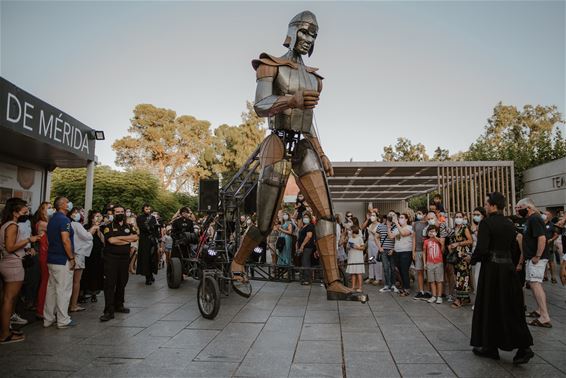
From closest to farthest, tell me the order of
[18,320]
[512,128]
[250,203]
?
[18,320] < [250,203] < [512,128]

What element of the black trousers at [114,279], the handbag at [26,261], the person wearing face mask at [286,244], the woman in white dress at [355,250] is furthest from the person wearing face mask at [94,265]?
the woman in white dress at [355,250]

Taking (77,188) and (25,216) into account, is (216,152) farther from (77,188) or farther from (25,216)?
(25,216)

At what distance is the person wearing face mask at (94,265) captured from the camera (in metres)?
7.66

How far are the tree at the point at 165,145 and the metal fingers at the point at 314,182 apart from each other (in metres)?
29.2

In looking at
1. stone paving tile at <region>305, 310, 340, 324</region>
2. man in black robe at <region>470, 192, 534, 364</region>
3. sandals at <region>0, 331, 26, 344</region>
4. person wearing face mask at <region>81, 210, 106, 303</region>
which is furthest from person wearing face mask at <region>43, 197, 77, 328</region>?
man in black robe at <region>470, 192, 534, 364</region>

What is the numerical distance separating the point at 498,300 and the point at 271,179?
3179mm

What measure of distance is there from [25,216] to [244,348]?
12.6 feet

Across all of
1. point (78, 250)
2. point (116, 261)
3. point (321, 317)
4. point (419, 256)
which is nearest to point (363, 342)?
point (321, 317)

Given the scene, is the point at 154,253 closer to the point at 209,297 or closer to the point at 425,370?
the point at 209,297

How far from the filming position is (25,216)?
586 centimetres

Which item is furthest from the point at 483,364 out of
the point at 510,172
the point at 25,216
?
the point at 510,172

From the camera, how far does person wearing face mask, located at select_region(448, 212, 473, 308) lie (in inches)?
281

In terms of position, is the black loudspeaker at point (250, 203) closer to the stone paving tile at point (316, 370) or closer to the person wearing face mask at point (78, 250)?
the person wearing face mask at point (78, 250)

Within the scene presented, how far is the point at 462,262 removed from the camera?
714cm
